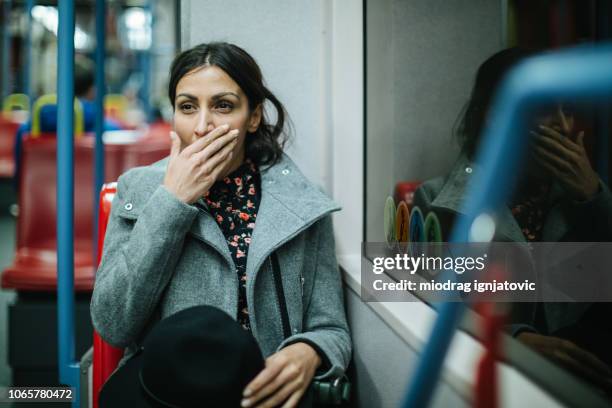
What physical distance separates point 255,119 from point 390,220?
1.61 ft

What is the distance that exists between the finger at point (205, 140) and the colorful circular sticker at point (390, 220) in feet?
1.85

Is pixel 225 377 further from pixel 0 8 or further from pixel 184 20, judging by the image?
pixel 0 8

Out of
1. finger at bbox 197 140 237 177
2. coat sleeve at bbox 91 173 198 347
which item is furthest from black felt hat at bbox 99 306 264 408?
finger at bbox 197 140 237 177

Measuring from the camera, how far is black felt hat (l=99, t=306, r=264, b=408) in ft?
3.93

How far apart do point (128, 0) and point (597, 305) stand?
383 inches

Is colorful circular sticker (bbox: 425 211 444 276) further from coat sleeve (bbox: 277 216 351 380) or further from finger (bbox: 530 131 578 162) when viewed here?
finger (bbox: 530 131 578 162)

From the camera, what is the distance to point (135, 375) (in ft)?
4.85

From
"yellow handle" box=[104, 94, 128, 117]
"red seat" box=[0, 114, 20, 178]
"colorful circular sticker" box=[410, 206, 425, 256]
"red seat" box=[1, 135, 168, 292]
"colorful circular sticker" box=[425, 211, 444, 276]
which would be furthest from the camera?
"yellow handle" box=[104, 94, 128, 117]

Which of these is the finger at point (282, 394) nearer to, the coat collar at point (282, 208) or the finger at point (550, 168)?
the coat collar at point (282, 208)

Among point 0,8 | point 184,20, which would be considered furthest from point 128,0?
point 184,20

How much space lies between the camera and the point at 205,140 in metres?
1.58

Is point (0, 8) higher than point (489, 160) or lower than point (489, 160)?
higher

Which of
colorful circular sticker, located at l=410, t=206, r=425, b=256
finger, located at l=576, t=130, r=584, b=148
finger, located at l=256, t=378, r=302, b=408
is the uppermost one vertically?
finger, located at l=576, t=130, r=584, b=148

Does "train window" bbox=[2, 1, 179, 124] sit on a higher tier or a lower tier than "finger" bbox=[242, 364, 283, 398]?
higher
